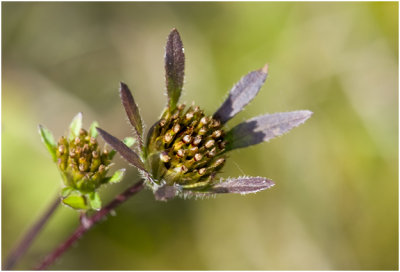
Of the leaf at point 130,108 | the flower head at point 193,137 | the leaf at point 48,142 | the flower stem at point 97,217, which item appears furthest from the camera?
the leaf at point 48,142

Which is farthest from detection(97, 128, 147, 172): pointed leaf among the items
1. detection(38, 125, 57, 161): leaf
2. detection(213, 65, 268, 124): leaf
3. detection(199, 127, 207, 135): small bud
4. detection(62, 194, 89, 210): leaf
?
detection(38, 125, 57, 161): leaf

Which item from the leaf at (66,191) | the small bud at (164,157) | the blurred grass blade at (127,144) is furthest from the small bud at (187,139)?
the leaf at (66,191)

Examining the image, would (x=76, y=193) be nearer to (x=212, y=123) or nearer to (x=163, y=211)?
(x=212, y=123)

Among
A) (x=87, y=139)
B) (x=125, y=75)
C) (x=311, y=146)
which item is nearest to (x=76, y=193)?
(x=87, y=139)

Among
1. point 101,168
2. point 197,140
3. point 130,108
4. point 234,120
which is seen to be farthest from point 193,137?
point 234,120

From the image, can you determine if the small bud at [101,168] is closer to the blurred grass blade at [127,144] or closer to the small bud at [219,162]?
the blurred grass blade at [127,144]

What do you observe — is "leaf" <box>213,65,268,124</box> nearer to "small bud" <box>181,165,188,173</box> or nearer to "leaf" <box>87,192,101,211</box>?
"small bud" <box>181,165,188,173</box>
